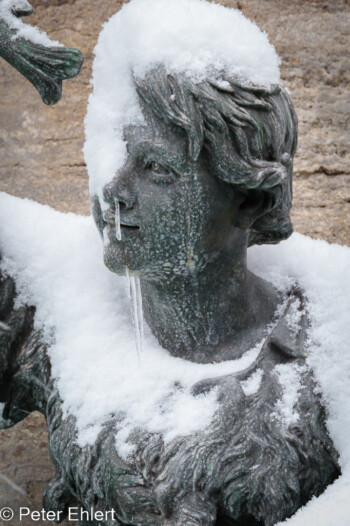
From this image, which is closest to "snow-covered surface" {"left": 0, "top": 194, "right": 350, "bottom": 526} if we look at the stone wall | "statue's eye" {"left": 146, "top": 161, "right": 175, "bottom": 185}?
"statue's eye" {"left": 146, "top": 161, "right": 175, "bottom": 185}

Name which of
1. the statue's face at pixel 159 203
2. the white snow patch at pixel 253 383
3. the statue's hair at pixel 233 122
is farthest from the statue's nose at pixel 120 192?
the white snow patch at pixel 253 383

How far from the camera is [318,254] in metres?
1.50

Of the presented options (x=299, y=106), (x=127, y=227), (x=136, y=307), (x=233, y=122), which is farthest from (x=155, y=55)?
(x=299, y=106)

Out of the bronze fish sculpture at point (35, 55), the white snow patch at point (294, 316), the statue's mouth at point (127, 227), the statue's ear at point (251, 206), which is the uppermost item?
the bronze fish sculpture at point (35, 55)

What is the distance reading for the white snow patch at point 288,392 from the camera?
1317mm

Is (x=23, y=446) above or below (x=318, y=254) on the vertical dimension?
below

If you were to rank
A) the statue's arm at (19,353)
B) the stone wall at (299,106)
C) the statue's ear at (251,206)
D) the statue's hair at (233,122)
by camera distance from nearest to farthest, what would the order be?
1. the statue's hair at (233,122)
2. the statue's ear at (251,206)
3. the statue's arm at (19,353)
4. the stone wall at (299,106)

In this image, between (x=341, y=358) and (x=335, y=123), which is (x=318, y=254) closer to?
(x=341, y=358)

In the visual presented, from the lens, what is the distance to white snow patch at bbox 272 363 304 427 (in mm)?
1317

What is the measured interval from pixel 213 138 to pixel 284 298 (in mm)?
380

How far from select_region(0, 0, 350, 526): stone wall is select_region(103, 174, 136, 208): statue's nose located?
0.86m

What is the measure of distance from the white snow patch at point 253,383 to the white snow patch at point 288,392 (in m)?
0.03

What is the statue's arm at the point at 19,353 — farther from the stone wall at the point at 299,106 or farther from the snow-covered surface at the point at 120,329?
the stone wall at the point at 299,106

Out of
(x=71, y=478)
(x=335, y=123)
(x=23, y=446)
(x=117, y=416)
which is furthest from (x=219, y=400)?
(x=335, y=123)
